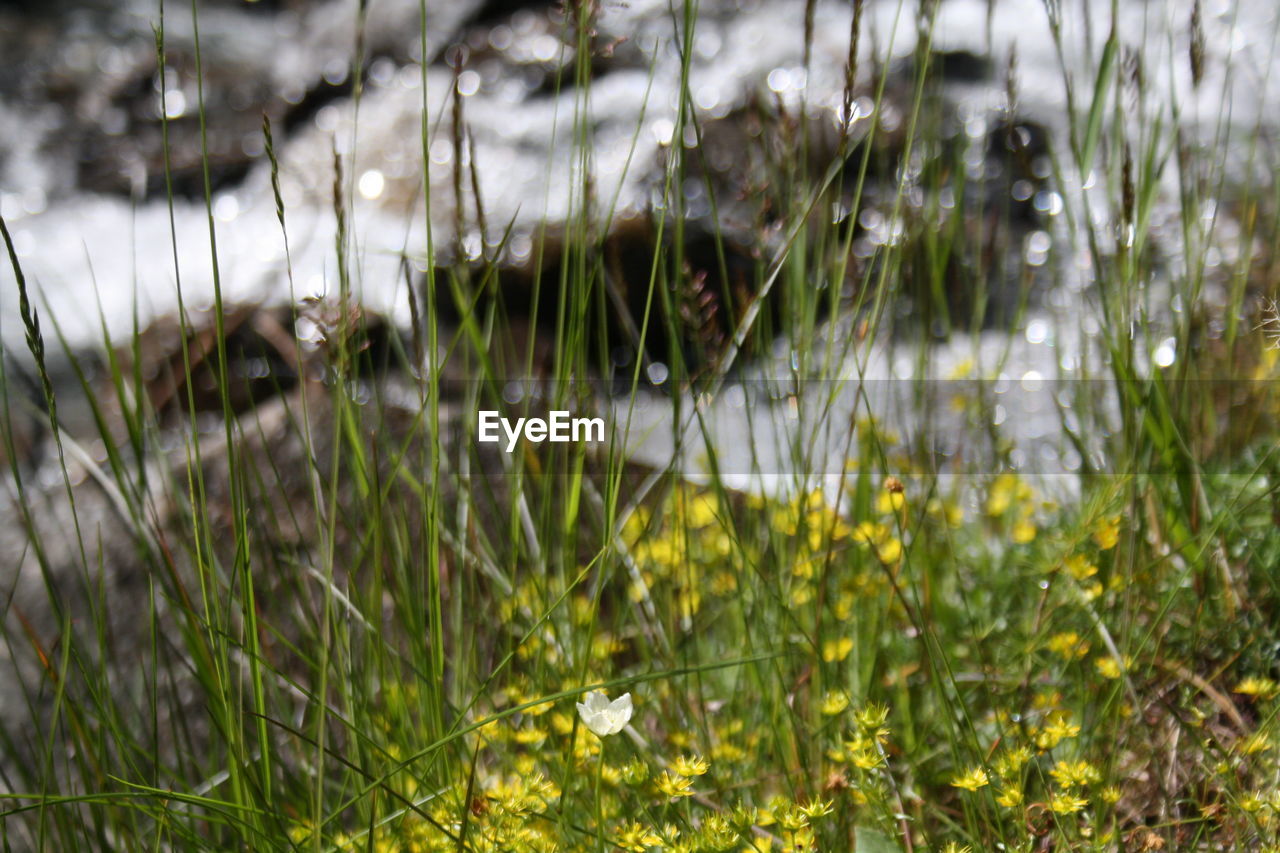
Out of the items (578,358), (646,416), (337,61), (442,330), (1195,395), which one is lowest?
(646,416)

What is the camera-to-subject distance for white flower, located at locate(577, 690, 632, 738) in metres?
0.94

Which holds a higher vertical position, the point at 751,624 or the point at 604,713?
the point at 604,713

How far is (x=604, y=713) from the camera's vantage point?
0.97 meters

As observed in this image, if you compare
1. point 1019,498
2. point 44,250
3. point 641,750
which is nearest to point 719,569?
point 1019,498

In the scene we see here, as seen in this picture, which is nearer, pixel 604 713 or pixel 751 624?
pixel 604 713

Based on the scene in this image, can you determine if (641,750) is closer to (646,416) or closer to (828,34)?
(646,416)

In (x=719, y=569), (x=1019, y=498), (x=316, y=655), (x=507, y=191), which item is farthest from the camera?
(x=507, y=191)

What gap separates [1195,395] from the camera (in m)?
1.61

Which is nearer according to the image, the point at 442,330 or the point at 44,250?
the point at 442,330

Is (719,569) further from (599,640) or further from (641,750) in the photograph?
(641,750)

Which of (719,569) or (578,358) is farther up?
(578,358)

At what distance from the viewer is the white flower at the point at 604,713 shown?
3.10ft

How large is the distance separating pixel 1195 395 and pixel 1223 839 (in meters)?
0.76

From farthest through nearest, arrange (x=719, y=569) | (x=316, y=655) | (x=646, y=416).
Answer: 1. (x=646, y=416)
2. (x=719, y=569)
3. (x=316, y=655)
